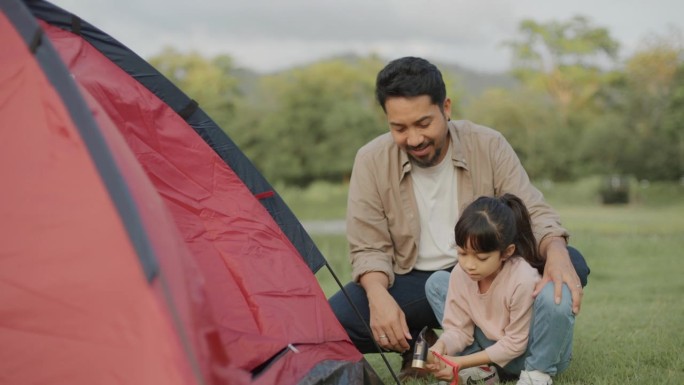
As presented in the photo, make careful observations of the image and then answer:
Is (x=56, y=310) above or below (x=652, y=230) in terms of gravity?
above

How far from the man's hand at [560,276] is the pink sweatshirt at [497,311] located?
0.05 metres

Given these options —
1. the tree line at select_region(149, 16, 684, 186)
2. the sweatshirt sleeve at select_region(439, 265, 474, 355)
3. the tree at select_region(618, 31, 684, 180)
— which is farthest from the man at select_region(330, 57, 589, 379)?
the tree at select_region(618, 31, 684, 180)

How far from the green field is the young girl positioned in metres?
0.35

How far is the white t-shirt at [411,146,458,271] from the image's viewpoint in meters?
3.66

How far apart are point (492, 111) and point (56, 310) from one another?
88.5ft

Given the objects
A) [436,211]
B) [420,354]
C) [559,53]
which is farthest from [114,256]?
[559,53]

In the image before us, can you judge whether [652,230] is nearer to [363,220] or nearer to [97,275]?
[363,220]

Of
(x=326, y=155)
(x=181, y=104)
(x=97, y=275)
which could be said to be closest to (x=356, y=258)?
(x=181, y=104)

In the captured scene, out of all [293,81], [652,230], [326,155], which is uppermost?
[293,81]

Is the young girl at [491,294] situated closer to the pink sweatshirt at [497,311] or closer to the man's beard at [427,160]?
the pink sweatshirt at [497,311]

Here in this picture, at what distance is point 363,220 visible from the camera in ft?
11.8

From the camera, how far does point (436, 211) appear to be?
368cm

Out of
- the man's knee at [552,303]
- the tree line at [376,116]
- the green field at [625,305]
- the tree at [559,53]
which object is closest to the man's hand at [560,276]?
the man's knee at [552,303]

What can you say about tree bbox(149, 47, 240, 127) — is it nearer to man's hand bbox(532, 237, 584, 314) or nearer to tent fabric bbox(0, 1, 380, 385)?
tent fabric bbox(0, 1, 380, 385)
